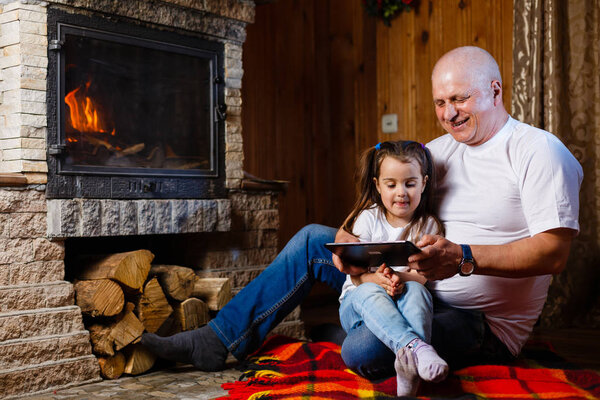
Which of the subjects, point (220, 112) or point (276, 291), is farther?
point (220, 112)

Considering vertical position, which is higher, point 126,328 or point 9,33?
point 9,33

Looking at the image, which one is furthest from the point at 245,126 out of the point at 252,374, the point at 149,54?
the point at 252,374

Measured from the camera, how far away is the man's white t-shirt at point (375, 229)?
6.33ft

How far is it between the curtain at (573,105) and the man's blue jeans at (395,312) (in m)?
1.60

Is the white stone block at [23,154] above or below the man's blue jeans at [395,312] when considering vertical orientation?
above

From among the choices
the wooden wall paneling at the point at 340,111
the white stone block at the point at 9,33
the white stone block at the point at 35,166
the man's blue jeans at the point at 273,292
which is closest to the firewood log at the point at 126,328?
the man's blue jeans at the point at 273,292

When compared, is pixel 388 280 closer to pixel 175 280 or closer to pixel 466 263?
pixel 466 263

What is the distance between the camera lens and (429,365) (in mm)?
1514

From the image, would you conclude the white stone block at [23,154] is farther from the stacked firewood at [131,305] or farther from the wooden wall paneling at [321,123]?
the wooden wall paneling at [321,123]

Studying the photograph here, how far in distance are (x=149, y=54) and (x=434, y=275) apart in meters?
1.46

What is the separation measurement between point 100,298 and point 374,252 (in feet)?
3.46

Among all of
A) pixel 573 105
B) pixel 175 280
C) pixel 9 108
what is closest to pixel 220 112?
pixel 175 280

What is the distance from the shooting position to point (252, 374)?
2.06m

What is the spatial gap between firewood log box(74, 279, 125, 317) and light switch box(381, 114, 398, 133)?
2.05m
